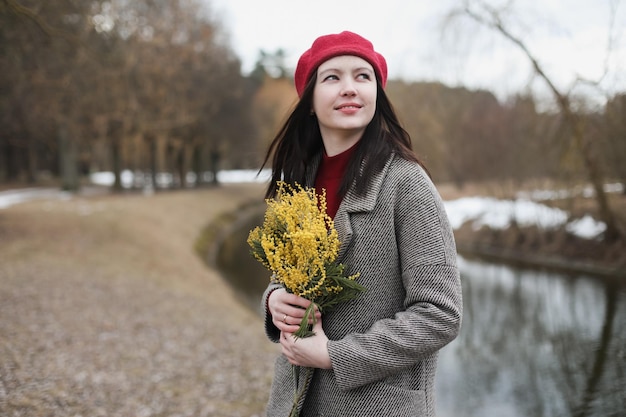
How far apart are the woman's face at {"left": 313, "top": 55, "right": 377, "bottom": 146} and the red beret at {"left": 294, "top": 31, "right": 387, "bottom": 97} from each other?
21 mm

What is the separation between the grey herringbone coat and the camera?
5.56 ft

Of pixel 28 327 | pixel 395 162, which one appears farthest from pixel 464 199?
pixel 395 162

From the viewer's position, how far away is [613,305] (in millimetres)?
11688

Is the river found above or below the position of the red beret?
below

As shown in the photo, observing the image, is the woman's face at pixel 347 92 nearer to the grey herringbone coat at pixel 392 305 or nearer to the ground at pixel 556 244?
the grey herringbone coat at pixel 392 305

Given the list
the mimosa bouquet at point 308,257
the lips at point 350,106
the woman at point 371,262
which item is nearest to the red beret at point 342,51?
the woman at point 371,262

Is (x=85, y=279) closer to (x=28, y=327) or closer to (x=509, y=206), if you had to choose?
(x=28, y=327)

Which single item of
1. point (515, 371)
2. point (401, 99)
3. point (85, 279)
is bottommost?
point (515, 371)

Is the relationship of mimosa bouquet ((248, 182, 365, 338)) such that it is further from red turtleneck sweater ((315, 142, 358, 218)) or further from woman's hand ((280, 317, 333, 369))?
red turtleneck sweater ((315, 142, 358, 218))

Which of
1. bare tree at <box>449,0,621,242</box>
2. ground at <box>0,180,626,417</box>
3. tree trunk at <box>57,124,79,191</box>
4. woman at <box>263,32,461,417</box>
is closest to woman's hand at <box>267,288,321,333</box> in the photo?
woman at <box>263,32,461,417</box>

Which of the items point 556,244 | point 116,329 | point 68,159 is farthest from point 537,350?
point 68,159

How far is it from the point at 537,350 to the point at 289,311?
8877 millimetres

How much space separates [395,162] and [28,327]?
7633 millimetres

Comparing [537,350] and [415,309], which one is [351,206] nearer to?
[415,309]
